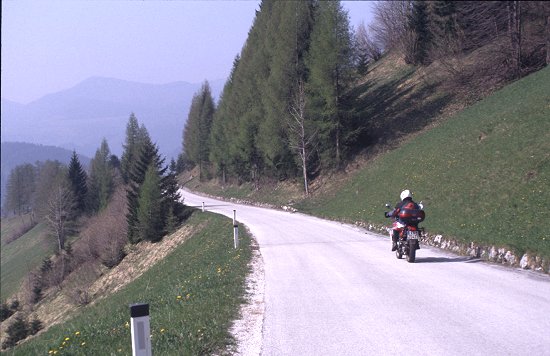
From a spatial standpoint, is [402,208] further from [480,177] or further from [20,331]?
[20,331]

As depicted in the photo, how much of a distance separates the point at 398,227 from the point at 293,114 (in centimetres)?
2723

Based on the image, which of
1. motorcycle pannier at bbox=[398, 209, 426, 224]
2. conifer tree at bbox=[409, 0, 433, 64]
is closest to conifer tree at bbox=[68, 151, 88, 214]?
conifer tree at bbox=[409, 0, 433, 64]

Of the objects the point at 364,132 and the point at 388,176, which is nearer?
the point at 388,176

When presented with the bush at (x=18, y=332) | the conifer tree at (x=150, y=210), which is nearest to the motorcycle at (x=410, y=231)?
the bush at (x=18, y=332)

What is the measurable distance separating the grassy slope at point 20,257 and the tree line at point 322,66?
2979 centimetres

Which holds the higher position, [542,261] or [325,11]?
[325,11]

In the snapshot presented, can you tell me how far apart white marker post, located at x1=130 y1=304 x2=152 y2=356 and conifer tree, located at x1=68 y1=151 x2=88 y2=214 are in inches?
2636

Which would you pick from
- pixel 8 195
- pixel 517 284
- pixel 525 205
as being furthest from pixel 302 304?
pixel 8 195

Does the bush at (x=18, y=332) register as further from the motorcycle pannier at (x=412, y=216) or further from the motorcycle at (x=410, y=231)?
the motorcycle pannier at (x=412, y=216)

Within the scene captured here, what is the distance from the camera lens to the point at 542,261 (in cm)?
1069

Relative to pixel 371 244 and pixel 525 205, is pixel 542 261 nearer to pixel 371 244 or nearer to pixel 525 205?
pixel 525 205

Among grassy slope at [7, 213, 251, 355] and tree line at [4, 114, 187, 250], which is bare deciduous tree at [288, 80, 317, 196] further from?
grassy slope at [7, 213, 251, 355]

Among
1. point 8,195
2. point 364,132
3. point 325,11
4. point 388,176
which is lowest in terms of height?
point 8,195

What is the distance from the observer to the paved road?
618cm
